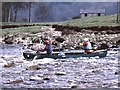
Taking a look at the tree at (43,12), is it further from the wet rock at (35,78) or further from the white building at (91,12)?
the wet rock at (35,78)

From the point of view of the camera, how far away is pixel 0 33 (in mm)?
50781

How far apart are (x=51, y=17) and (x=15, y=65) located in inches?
2442

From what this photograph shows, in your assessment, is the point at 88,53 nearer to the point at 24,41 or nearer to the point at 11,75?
the point at 11,75

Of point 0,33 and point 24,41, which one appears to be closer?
point 24,41

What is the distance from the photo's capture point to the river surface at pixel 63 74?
15.4 m

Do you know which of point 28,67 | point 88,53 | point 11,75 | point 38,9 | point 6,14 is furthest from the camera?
point 38,9

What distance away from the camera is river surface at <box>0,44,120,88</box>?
15375mm

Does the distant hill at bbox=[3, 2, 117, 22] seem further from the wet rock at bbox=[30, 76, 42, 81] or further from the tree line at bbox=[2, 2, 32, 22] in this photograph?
the wet rock at bbox=[30, 76, 42, 81]

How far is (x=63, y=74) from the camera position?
18203 mm

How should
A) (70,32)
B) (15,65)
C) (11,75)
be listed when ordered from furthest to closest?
1. (70,32)
2. (15,65)
3. (11,75)

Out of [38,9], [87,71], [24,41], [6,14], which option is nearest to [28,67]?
[87,71]

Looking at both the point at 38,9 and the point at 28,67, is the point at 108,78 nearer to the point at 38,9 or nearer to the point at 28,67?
the point at 28,67

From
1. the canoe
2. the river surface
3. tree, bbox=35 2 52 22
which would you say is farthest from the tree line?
the river surface

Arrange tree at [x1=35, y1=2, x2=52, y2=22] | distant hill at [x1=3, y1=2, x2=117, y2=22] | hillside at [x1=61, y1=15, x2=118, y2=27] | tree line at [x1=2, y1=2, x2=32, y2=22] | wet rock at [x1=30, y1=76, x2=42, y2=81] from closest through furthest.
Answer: wet rock at [x1=30, y1=76, x2=42, y2=81] → hillside at [x1=61, y1=15, x2=118, y2=27] → tree line at [x1=2, y1=2, x2=32, y2=22] → distant hill at [x1=3, y1=2, x2=117, y2=22] → tree at [x1=35, y1=2, x2=52, y2=22]
